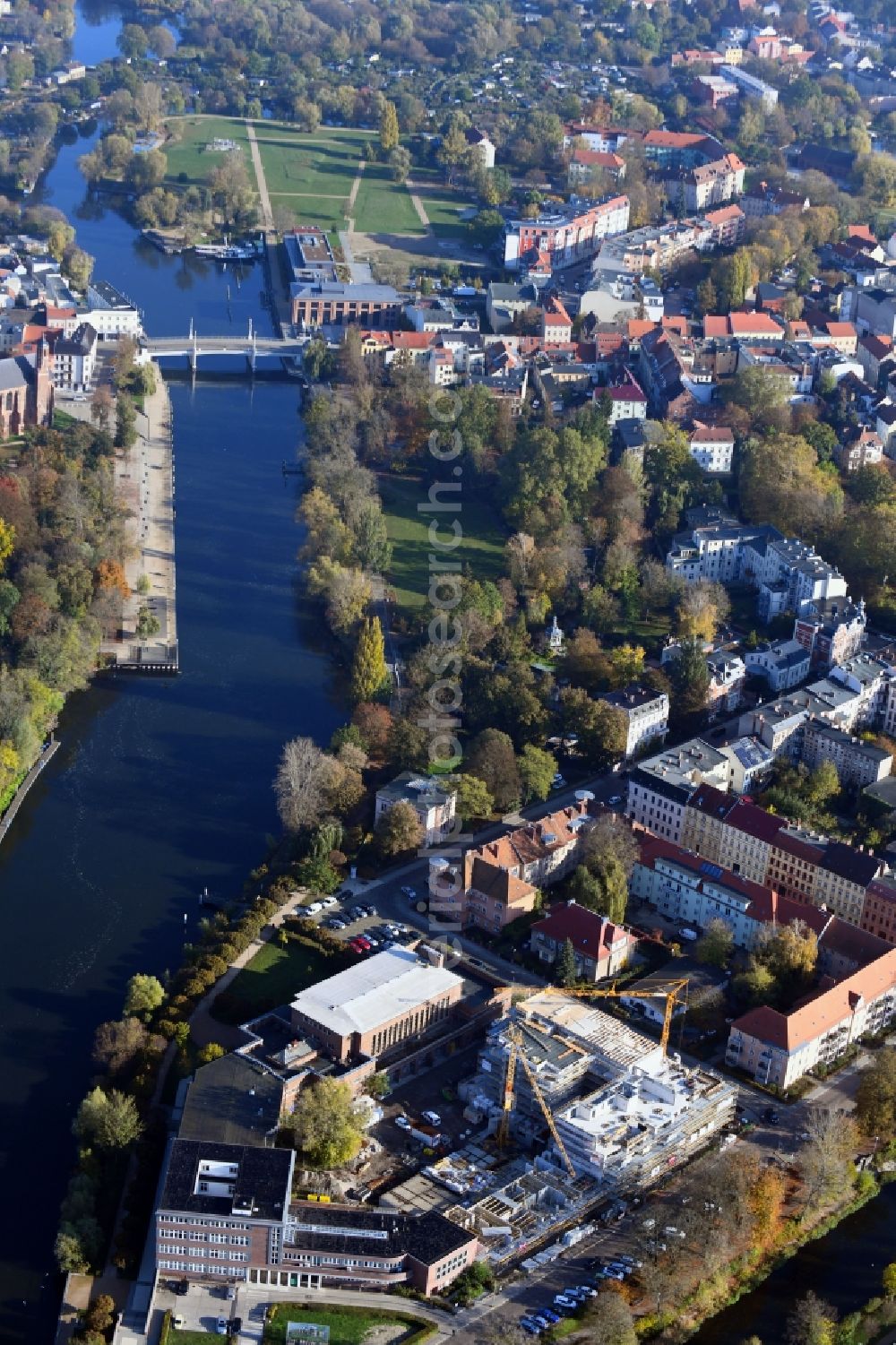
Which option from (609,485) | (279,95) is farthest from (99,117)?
(609,485)

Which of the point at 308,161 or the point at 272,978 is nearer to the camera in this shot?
the point at 272,978

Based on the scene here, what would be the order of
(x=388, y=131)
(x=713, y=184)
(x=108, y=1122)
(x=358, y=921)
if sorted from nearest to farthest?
(x=108, y=1122) → (x=358, y=921) → (x=713, y=184) → (x=388, y=131)

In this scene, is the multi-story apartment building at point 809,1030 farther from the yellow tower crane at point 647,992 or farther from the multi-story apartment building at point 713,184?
the multi-story apartment building at point 713,184

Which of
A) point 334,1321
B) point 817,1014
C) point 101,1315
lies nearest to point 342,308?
point 817,1014

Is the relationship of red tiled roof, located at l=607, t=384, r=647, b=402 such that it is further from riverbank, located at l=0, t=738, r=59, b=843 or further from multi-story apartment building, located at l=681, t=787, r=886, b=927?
riverbank, located at l=0, t=738, r=59, b=843

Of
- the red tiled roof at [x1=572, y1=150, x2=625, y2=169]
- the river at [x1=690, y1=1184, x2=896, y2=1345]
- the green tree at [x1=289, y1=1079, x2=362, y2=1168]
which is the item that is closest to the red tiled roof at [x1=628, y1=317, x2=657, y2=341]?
the red tiled roof at [x1=572, y1=150, x2=625, y2=169]

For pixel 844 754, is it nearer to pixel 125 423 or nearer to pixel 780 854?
pixel 780 854

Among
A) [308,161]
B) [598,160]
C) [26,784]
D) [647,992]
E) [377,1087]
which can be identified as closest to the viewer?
[377,1087]
